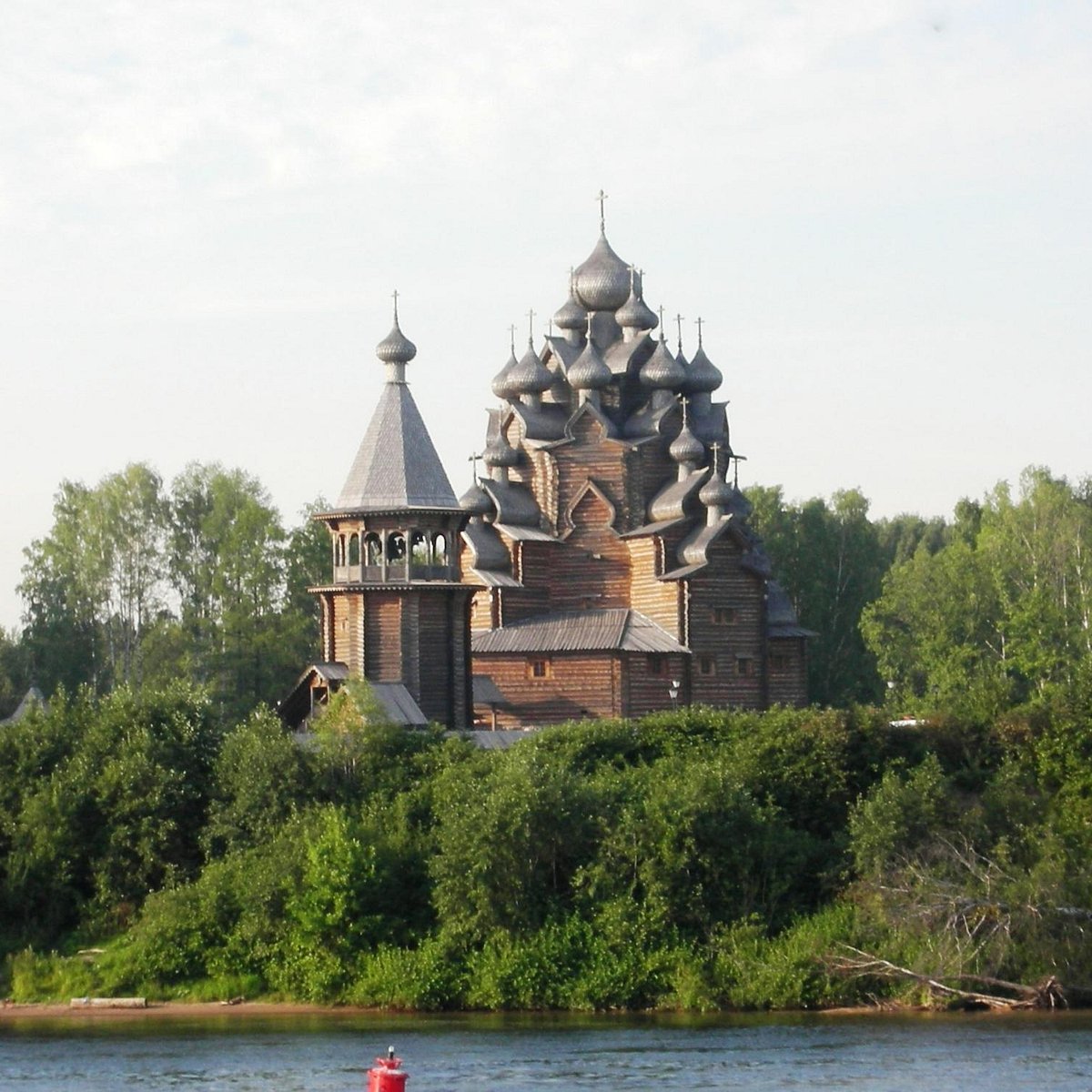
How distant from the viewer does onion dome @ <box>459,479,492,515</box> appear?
5606 cm

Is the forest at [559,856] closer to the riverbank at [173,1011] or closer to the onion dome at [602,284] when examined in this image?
the riverbank at [173,1011]

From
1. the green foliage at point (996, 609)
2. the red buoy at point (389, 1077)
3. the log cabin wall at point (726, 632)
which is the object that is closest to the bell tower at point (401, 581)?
the log cabin wall at point (726, 632)

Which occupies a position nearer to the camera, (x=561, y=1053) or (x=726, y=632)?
(x=561, y=1053)

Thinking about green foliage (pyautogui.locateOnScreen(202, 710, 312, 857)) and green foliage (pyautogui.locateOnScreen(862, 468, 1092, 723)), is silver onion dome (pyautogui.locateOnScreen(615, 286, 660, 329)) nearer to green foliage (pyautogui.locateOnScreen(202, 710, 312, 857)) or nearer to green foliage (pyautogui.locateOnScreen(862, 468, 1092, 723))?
green foliage (pyautogui.locateOnScreen(862, 468, 1092, 723))

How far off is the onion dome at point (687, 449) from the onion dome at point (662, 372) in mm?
1690

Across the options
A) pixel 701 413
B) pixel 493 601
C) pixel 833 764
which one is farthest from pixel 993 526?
pixel 833 764

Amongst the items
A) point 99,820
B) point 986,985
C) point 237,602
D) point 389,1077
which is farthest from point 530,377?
point 389,1077

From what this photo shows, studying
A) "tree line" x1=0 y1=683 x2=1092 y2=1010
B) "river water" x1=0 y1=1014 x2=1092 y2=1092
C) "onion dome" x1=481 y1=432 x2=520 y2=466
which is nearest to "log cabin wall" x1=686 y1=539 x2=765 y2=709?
"onion dome" x1=481 y1=432 x2=520 y2=466

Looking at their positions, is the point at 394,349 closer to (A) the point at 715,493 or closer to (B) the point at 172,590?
(A) the point at 715,493

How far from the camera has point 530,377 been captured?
56.9 metres

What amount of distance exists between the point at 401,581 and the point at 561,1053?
16668 mm

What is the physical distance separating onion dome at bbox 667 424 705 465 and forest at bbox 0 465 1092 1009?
10894 millimetres

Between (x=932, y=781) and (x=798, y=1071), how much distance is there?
28.4 feet

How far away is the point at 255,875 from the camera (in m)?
39.5
